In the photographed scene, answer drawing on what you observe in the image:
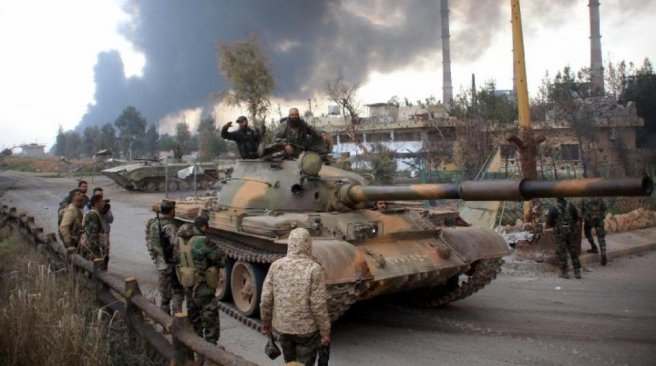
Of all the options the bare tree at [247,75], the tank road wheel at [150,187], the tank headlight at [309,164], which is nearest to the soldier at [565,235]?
the tank headlight at [309,164]

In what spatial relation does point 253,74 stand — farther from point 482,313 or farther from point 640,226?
point 482,313

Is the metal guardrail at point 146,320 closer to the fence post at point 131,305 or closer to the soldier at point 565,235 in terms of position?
the fence post at point 131,305

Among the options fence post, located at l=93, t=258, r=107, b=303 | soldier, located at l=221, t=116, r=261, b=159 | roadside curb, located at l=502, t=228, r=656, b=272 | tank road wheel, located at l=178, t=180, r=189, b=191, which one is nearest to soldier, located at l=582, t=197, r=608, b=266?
roadside curb, located at l=502, t=228, r=656, b=272

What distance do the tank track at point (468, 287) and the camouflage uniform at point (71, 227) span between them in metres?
5.21

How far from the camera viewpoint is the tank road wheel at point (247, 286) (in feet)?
24.8

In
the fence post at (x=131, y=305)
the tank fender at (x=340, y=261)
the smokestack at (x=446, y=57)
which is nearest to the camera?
the fence post at (x=131, y=305)

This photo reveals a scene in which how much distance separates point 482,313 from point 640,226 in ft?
31.5

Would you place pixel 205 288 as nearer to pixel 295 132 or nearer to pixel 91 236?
pixel 91 236

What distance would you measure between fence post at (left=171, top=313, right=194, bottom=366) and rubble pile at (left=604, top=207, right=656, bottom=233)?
43.7 feet

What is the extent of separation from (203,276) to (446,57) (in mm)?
46208

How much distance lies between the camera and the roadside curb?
38.0 ft

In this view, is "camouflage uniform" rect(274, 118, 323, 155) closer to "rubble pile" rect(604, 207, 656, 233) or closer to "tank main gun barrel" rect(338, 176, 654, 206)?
"tank main gun barrel" rect(338, 176, 654, 206)

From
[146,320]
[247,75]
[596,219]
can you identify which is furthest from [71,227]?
[247,75]

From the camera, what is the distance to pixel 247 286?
805 centimetres
